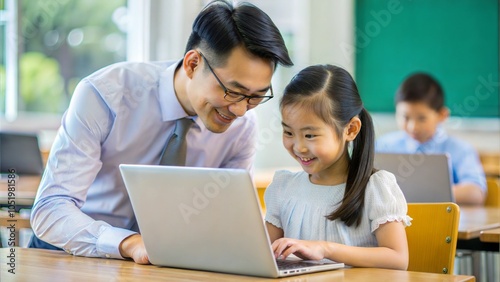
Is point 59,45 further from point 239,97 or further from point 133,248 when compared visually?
point 133,248

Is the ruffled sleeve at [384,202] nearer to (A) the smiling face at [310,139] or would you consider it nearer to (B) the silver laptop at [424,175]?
(A) the smiling face at [310,139]

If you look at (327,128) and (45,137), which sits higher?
(327,128)

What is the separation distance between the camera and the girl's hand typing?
1482 millimetres

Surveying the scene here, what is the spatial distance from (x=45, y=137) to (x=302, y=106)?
11.9 ft

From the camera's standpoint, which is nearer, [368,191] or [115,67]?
[368,191]

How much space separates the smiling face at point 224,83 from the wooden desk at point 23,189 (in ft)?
3.81

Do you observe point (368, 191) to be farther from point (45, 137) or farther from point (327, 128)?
point (45, 137)

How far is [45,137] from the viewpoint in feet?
16.7

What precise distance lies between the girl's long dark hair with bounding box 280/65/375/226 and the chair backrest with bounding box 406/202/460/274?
0.20 metres

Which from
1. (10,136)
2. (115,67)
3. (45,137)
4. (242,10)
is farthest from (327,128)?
(45,137)

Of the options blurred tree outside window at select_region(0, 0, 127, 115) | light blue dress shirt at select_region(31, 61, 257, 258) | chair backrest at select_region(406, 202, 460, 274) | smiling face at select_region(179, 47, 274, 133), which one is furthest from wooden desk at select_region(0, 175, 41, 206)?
chair backrest at select_region(406, 202, 460, 274)

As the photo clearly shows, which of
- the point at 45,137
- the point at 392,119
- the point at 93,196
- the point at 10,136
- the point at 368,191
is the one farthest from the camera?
the point at 392,119

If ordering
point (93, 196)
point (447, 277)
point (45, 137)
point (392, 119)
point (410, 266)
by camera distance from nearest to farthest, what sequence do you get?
→ point (447, 277) → point (410, 266) → point (93, 196) → point (45, 137) → point (392, 119)

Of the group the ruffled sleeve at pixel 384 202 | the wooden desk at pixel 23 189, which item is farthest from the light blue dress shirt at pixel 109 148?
the wooden desk at pixel 23 189
